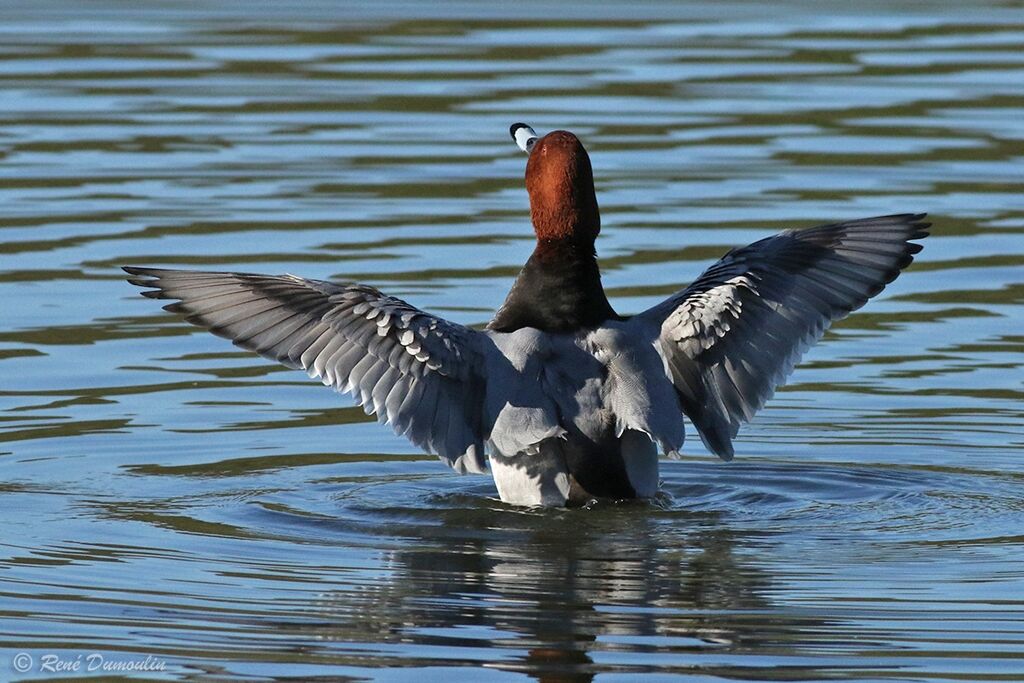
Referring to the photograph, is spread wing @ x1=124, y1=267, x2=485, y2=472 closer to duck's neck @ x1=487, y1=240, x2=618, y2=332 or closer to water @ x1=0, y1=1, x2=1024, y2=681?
duck's neck @ x1=487, y1=240, x2=618, y2=332

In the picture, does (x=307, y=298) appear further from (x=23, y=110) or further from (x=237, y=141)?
(x=23, y=110)

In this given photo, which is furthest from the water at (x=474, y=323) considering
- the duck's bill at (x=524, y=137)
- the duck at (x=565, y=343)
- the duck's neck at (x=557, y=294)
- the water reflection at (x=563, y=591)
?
the duck's bill at (x=524, y=137)

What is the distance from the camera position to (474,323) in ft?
34.8

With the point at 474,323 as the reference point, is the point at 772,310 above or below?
above

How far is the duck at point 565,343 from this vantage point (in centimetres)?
748

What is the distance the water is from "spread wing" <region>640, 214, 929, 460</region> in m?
0.43

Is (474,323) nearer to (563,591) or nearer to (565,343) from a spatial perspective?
(565,343)

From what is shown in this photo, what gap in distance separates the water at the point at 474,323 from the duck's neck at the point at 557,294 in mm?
710

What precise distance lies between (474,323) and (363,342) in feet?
10.2

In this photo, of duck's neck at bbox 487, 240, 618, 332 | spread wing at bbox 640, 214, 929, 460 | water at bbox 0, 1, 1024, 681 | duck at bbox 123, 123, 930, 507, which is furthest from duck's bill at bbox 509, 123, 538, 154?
water at bbox 0, 1, 1024, 681

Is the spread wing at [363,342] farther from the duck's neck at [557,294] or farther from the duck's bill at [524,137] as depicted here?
the duck's bill at [524,137]

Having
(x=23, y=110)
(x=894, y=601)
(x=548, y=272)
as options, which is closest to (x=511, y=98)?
(x=23, y=110)

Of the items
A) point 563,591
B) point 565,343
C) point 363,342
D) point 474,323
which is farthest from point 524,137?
point 474,323

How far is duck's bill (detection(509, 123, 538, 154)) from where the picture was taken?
26.7ft
